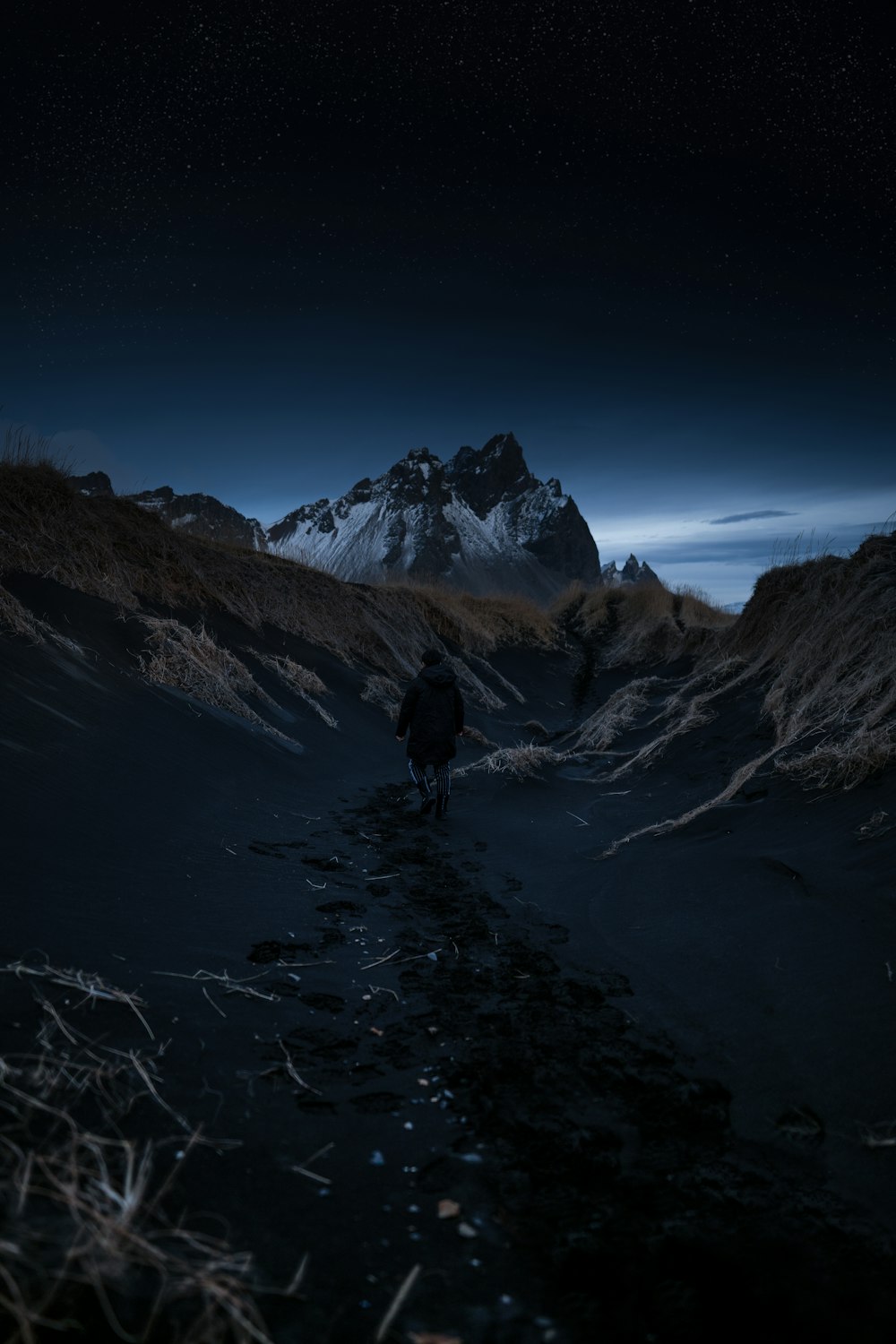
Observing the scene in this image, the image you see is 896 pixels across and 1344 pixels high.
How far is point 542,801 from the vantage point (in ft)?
24.2

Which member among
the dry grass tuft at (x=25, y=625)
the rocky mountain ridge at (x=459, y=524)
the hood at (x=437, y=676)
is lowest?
the hood at (x=437, y=676)

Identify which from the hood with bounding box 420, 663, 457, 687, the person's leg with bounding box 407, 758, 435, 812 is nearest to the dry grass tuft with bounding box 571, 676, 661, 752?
the hood with bounding box 420, 663, 457, 687

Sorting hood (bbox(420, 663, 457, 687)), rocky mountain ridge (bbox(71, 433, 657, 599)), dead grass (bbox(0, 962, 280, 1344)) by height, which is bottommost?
dead grass (bbox(0, 962, 280, 1344))

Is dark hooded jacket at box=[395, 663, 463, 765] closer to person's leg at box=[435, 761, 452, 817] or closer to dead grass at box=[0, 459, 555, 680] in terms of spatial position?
person's leg at box=[435, 761, 452, 817]

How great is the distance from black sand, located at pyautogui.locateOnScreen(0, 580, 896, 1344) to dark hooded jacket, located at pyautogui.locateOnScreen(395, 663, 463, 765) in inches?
62.8

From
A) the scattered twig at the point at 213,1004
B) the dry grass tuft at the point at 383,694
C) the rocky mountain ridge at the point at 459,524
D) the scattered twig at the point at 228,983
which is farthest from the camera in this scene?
the rocky mountain ridge at the point at 459,524

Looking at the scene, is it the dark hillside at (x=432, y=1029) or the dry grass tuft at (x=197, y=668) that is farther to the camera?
the dry grass tuft at (x=197, y=668)

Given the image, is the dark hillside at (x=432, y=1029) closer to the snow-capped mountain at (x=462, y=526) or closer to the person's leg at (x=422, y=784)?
the person's leg at (x=422, y=784)

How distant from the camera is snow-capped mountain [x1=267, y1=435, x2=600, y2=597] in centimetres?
9625

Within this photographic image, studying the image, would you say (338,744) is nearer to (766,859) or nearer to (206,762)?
(206,762)

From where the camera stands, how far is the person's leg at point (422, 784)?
23.4 ft

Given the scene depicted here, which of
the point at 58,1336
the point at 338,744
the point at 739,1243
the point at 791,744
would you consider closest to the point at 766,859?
the point at 791,744

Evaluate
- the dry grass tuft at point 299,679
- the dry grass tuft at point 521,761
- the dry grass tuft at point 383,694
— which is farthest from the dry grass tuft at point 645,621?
the dry grass tuft at point 299,679

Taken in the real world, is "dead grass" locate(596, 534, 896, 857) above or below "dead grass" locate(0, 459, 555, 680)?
below
